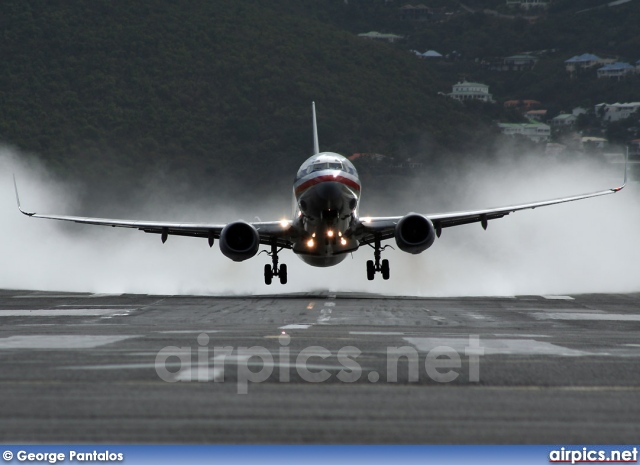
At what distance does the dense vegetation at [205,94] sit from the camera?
10831 centimetres

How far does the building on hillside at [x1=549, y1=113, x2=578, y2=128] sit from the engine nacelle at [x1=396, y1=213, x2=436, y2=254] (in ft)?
399

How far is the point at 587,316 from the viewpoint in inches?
1132

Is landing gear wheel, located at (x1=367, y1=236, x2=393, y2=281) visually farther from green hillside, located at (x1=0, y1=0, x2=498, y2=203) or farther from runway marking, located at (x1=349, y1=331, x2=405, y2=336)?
green hillside, located at (x1=0, y1=0, x2=498, y2=203)

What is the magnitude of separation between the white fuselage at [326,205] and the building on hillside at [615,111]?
118851 millimetres

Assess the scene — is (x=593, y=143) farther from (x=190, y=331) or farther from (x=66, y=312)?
(x=190, y=331)

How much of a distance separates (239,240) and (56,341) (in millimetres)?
19688

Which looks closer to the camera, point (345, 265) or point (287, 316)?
point (287, 316)

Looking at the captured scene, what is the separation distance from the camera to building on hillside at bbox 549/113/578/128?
16000 centimetres

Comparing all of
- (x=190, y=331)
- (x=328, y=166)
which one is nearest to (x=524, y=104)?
(x=328, y=166)

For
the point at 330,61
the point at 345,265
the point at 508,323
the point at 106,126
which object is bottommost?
the point at 508,323

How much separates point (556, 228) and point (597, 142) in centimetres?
7106

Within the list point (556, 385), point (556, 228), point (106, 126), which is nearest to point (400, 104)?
point (106, 126)

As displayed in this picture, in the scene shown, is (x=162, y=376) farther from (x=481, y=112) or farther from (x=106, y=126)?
(x=481, y=112)

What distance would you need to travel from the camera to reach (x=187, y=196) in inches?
3728
